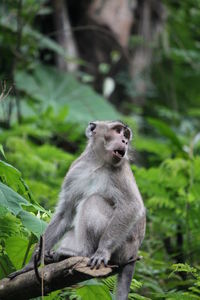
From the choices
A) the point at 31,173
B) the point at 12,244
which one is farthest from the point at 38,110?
the point at 12,244

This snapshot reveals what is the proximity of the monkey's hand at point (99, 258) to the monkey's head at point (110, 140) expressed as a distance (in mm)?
866

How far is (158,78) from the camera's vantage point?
15461mm

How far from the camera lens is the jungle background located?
7.79 metres

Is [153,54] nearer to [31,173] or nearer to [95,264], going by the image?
[31,173]

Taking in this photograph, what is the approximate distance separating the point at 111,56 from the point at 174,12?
2.61 m

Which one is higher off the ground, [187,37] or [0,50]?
[187,37]

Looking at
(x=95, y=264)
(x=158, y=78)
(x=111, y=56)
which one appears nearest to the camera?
(x=95, y=264)

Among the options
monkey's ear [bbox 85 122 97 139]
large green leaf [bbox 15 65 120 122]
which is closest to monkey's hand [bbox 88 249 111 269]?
monkey's ear [bbox 85 122 97 139]

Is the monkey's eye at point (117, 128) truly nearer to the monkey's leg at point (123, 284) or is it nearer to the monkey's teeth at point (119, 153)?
the monkey's teeth at point (119, 153)

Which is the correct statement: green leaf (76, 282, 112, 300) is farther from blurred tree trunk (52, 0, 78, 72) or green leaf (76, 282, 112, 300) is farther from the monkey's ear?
blurred tree trunk (52, 0, 78, 72)

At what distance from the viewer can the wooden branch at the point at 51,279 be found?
3.96 meters

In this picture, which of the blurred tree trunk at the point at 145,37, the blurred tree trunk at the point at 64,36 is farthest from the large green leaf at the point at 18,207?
the blurred tree trunk at the point at 145,37

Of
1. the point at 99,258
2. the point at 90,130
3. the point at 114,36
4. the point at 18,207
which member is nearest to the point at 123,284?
Answer: the point at 99,258

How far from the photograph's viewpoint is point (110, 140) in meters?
5.42
